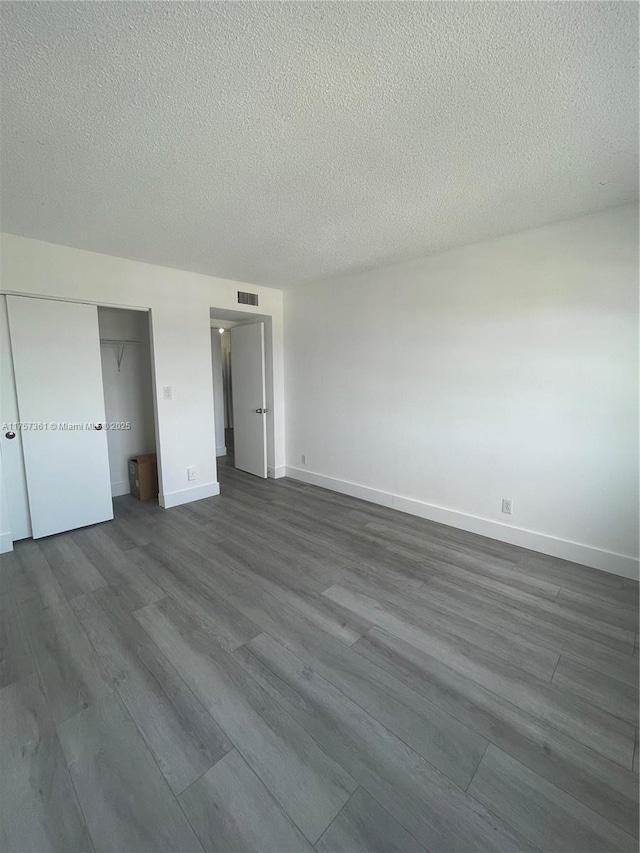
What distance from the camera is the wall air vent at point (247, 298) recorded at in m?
4.34

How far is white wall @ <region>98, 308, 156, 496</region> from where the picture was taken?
4.15 meters

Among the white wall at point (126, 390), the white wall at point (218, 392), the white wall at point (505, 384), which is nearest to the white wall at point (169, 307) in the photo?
the white wall at point (126, 390)

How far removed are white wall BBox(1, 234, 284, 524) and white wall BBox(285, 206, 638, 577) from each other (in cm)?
148

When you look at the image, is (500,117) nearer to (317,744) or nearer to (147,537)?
(317,744)

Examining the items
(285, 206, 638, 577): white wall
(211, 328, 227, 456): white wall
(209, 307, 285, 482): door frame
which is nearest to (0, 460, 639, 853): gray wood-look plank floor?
(285, 206, 638, 577): white wall

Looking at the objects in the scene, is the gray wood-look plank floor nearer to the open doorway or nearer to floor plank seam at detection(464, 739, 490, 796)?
floor plank seam at detection(464, 739, 490, 796)

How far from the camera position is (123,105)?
4.74 ft

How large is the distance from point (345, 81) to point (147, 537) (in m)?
3.42

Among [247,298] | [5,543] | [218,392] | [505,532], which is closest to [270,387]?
[247,298]

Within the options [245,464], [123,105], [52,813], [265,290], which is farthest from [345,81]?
[245,464]

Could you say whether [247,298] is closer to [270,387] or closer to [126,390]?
[270,387]

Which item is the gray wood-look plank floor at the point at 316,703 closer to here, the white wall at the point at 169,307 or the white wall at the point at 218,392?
the white wall at the point at 169,307

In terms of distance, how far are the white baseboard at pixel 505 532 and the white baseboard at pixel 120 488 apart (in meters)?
2.59

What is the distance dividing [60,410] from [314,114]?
3083 millimetres
